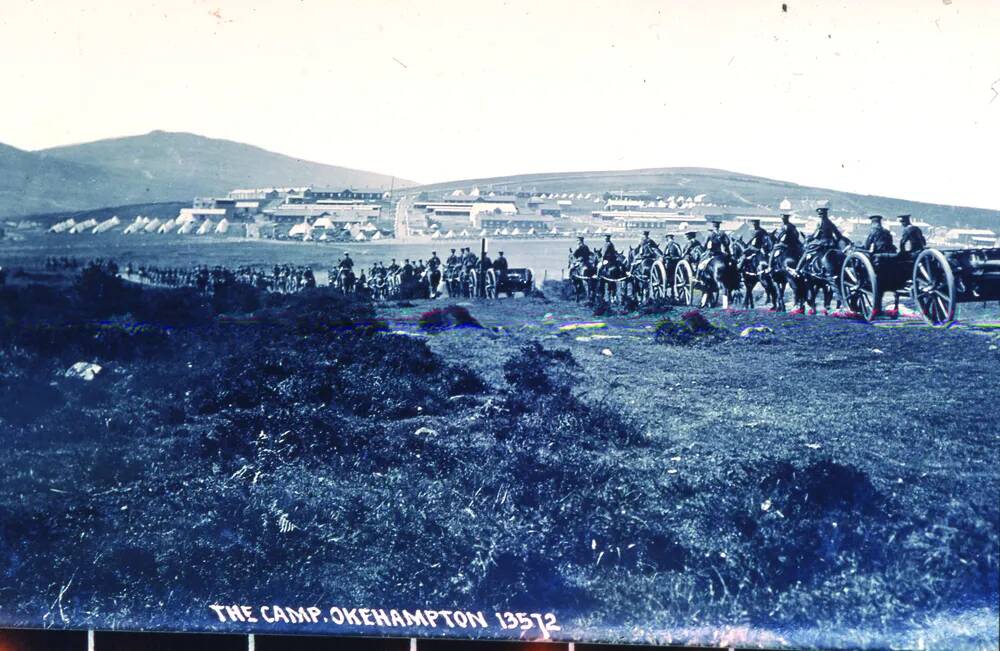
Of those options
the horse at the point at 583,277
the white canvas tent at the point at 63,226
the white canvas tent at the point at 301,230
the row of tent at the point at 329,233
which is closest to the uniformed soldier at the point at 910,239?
the horse at the point at 583,277

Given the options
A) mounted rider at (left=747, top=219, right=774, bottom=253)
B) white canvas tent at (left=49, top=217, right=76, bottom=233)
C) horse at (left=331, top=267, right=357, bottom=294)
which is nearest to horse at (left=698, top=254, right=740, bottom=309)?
mounted rider at (left=747, top=219, right=774, bottom=253)

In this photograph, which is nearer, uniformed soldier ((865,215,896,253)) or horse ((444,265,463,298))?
uniformed soldier ((865,215,896,253))

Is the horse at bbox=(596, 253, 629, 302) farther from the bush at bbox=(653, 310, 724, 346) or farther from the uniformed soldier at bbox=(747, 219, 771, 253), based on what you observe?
the uniformed soldier at bbox=(747, 219, 771, 253)

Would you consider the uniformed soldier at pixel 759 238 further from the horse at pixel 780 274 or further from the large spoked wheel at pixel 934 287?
the large spoked wheel at pixel 934 287

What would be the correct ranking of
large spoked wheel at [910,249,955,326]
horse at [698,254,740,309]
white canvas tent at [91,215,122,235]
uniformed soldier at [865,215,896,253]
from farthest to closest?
white canvas tent at [91,215,122,235] → horse at [698,254,740,309] → uniformed soldier at [865,215,896,253] → large spoked wheel at [910,249,955,326]

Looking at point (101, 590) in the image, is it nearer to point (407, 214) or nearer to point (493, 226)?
point (407, 214)
